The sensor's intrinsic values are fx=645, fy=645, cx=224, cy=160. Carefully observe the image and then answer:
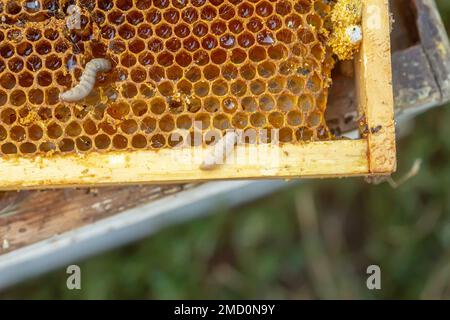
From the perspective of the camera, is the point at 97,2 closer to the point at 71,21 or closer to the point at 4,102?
the point at 71,21


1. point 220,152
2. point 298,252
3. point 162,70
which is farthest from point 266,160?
point 298,252

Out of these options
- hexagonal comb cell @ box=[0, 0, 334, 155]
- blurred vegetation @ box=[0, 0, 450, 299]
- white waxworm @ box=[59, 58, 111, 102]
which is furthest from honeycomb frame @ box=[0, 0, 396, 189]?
blurred vegetation @ box=[0, 0, 450, 299]

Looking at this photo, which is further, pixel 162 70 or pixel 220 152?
pixel 162 70

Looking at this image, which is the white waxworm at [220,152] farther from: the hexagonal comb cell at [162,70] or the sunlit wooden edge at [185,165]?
the hexagonal comb cell at [162,70]

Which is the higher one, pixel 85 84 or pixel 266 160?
pixel 85 84

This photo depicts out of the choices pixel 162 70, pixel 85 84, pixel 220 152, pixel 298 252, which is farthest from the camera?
pixel 298 252

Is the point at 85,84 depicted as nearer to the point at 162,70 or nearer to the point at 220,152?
the point at 162,70

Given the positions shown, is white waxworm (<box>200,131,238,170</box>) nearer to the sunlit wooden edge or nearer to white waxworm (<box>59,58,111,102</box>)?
the sunlit wooden edge
